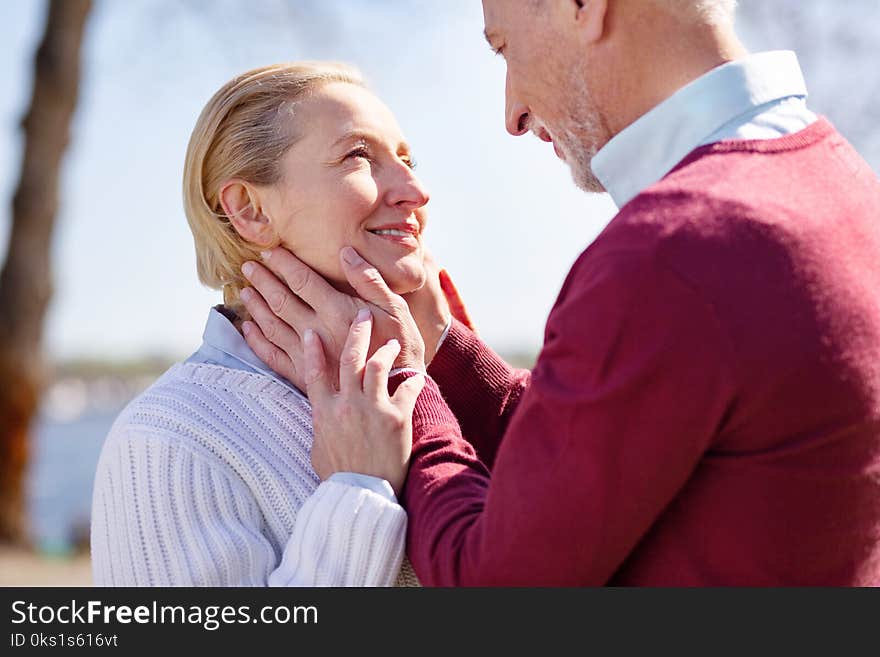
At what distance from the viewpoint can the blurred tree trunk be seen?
8172 mm

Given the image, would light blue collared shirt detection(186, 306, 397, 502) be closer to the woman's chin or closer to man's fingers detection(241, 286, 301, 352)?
man's fingers detection(241, 286, 301, 352)

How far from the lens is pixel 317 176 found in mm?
2330

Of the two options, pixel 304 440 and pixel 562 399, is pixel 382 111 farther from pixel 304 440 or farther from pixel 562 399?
pixel 562 399

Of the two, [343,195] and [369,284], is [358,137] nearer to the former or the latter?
[343,195]

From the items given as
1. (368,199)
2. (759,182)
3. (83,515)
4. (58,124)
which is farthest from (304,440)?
(83,515)

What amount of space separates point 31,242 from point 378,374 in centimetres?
700

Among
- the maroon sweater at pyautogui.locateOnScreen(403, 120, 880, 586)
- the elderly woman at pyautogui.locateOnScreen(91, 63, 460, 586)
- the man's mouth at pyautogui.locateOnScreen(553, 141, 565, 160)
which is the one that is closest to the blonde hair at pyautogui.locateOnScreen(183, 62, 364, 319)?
the elderly woman at pyautogui.locateOnScreen(91, 63, 460, 586)

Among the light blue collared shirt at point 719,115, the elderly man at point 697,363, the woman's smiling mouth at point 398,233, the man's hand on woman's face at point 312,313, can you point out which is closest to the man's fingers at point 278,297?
the man's hand on woman's face at point 312,313

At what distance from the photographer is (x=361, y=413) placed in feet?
6.42

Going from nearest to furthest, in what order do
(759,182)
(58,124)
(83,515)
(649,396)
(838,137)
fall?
1. (649,396)
2. (759,182)
3. (838,137)
4. (58,124)
5. (83,515)

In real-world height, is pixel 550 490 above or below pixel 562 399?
below

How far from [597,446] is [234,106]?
132 cm

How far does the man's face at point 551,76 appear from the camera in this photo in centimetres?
189

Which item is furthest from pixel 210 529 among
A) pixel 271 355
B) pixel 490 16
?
pixel 490 16
